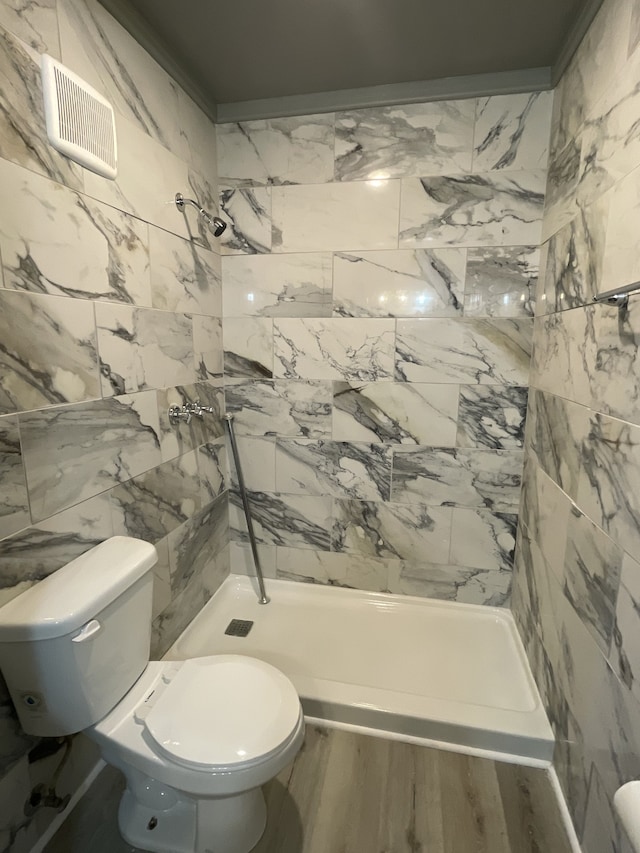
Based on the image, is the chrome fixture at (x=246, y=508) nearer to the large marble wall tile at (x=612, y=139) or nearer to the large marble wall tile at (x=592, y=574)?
the large marble wall tile at (x=592, y=574)

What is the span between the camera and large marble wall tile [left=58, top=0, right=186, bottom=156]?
1.20 meters

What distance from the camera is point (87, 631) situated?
3.40ft

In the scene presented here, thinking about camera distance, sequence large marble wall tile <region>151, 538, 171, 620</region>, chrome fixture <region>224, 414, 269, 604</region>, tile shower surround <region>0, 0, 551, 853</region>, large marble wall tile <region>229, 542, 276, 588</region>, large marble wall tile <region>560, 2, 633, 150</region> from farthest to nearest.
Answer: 1. large marble wall tile <region>229, 542, 276, 588</region>
2. chrome fixture <region>224, 414, 269, 604</region>
3. large marble wall tile <region>151, 538, 171, 620</region>
4. tile shower surround <region>0, 0, 551, 853</region>
5. large marble wall tile <region>560, 2, 633, 150</region>

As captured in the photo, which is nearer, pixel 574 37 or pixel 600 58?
pixel 600 58

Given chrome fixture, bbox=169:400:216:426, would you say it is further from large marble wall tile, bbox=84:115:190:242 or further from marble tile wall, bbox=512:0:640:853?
marble tile wall, bbox=512:0:640:853

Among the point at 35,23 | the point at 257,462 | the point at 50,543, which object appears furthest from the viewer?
the point at 257,462

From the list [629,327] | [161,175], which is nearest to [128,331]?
[161,175]

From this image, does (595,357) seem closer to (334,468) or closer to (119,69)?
(334,468)

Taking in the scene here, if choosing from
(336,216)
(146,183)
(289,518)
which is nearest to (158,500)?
(289,518)

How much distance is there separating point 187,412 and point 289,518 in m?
0.80

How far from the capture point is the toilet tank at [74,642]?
99cm

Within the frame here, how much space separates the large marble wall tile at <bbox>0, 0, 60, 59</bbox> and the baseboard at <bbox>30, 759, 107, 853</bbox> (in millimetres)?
2053

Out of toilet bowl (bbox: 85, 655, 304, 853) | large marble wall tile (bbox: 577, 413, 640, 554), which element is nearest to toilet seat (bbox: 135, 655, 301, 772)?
toilet bowl (bbox: 85, 655, 304, 853)

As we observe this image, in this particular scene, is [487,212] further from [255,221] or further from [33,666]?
[33,666]
